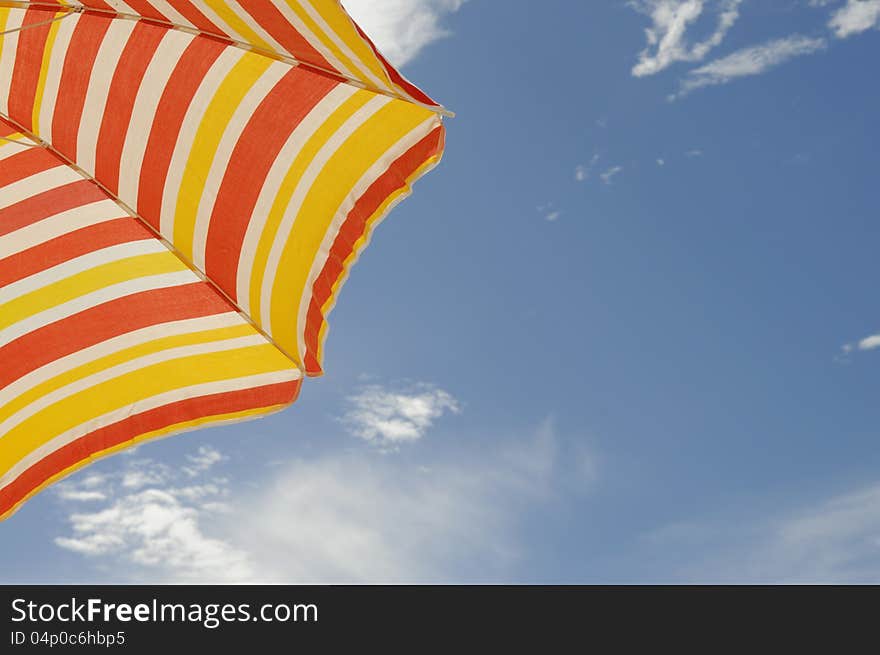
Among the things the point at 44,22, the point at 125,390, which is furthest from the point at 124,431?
the point at 44,22

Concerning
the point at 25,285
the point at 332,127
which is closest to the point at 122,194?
the point at 25,285

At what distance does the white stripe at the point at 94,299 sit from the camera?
3.63m

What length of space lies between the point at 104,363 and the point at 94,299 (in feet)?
1.00

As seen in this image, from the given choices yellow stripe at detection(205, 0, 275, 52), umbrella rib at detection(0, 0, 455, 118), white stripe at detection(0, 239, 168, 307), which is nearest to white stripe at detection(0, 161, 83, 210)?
white stripe at detection(0, 239, 168, 307)

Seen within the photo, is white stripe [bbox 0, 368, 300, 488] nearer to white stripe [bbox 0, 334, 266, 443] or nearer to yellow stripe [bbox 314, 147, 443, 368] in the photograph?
white stripe [bbox 0, 334, 266, 443]

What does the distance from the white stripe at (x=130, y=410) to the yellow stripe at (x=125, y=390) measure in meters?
0.02

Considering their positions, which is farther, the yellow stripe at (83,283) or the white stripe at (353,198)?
the yellow stripe at (83,283)

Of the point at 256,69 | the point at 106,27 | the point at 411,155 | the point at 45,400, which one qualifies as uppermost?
the point at 106,27

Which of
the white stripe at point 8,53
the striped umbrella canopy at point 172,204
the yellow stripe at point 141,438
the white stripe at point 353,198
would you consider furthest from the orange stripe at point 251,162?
the white stripe at point 8,53

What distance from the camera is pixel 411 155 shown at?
3180 mm

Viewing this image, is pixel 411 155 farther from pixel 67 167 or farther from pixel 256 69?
pixel 67 167

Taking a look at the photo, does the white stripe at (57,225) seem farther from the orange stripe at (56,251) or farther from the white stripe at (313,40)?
the white stripe at (313,40)

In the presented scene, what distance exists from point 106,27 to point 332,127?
3.47ft
